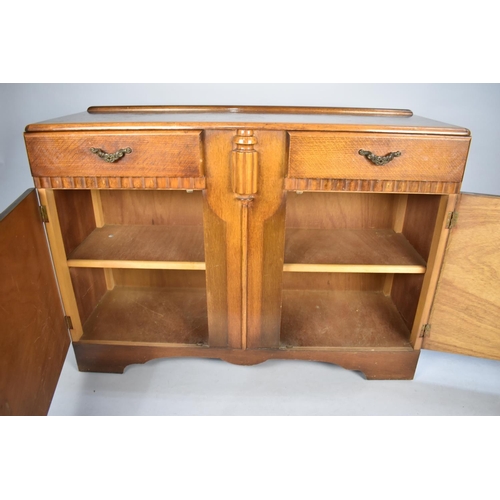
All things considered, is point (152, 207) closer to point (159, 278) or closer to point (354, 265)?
point (159, 278)

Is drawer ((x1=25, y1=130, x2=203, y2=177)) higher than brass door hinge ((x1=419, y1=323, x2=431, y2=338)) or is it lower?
higher

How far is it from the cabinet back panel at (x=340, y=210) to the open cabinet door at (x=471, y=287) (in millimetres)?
508

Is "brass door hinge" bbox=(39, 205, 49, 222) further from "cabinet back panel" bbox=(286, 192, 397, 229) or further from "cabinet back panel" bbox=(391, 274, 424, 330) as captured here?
"cabinet back panel" bbox=(391, 274, 424, 330)

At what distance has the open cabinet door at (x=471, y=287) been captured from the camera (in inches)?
53.8

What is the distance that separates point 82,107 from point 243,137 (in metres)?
1.21

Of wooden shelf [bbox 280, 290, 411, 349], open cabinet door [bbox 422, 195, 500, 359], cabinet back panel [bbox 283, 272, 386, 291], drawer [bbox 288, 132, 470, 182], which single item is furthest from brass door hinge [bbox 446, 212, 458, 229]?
cabinet back panel [bbox 283, 272, 386, 291]

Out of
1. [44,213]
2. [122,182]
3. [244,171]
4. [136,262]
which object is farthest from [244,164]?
[44,213]

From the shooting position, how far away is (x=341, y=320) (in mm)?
1861

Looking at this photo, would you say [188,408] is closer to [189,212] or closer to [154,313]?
[154,313]

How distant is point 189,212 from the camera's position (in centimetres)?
190

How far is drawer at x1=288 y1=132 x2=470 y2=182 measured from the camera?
128 cm

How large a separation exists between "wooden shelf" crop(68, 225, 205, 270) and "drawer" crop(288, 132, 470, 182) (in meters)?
0.59
